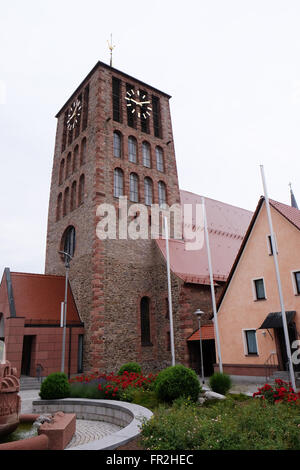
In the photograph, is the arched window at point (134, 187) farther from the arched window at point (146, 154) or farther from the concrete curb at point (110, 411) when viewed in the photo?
the concrete curb at point (110, 411)

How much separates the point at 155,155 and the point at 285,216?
15.9 metres

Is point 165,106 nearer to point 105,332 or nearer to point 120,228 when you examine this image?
point 120,228

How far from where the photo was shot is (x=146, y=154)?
30969 millimetres

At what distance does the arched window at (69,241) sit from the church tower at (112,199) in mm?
86

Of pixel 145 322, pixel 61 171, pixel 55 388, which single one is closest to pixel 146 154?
pixel 61 171

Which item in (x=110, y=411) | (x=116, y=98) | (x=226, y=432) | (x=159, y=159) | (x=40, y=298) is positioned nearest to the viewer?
(x=226, y=432)

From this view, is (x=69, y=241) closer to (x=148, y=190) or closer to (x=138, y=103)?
(x=148, y=190)

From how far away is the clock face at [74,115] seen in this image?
32.1m

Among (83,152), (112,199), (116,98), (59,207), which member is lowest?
(112,199)

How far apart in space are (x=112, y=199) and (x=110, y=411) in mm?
16897

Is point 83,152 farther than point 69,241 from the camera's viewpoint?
Yes

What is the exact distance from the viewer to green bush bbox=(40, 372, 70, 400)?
1354cm

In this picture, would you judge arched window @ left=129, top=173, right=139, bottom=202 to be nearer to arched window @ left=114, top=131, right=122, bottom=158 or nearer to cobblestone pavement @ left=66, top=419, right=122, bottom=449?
arched window @ left=114, top=131, right=122, bottom=158
